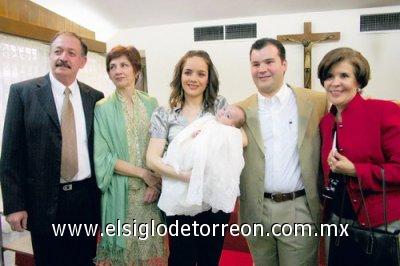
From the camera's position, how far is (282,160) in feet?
5.50

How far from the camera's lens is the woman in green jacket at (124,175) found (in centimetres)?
182

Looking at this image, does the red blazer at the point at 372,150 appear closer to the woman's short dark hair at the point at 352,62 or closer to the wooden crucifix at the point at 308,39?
the woman's short dark hair at the point at 352,62

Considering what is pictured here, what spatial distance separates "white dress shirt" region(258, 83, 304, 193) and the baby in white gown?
153 mm

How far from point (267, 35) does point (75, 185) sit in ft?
14.7

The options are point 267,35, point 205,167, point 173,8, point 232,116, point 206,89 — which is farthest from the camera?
point 267,35

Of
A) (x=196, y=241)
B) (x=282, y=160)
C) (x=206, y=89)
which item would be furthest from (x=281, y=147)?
(x=196, y=241)

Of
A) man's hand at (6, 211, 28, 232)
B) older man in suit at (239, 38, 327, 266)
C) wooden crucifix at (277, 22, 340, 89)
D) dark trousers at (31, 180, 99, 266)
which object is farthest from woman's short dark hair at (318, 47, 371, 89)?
wooden crucifix at (277, 22, 340, 89)

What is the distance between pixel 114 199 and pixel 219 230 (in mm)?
590

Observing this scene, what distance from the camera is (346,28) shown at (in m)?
5.14

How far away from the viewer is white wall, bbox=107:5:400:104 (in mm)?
5074

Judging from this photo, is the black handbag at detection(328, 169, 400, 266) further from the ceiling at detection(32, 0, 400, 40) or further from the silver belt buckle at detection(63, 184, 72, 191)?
the ceiling at detection(32, 0, 400, 40)

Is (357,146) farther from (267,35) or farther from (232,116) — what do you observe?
(267,35)

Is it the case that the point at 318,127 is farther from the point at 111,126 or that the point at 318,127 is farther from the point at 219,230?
the point at 111,126

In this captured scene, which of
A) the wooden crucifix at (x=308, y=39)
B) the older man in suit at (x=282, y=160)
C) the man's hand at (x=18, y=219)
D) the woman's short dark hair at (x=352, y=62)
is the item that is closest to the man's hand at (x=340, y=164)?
the older man in suit at (x=282, y=160)
